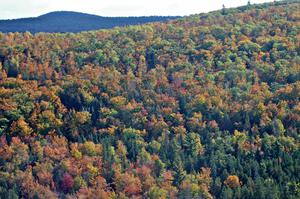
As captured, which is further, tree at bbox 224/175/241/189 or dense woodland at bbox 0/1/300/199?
dense woodland at bbox 0/1/300/199

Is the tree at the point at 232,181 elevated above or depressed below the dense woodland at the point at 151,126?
below

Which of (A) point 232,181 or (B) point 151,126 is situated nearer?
(A) point 232,181

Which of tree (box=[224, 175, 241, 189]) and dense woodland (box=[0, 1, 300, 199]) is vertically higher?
dense woodland (box=[0, 1, 300, 199])

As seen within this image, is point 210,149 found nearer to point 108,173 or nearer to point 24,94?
point 108,173

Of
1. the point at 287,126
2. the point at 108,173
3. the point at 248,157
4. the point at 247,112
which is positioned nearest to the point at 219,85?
the point at 247,112

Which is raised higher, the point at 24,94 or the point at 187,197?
the point at 24,94

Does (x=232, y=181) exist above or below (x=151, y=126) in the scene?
below

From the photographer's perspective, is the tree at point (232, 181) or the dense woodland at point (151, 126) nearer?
the tree at point (232, 181)

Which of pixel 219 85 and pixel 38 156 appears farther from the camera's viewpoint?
pixel 219 85
